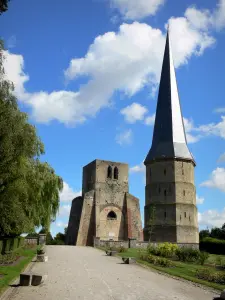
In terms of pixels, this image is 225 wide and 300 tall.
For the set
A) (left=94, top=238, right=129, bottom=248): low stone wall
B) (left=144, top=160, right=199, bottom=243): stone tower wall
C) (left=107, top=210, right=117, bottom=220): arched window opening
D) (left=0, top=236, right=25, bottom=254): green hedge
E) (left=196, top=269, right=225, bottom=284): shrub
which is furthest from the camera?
(left=144, top=160, right=199, bottom=243): stone tower wall

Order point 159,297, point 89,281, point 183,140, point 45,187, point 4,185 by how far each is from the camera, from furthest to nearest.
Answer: point 183,140
point 45,187
point 4,185
point 89,281
point 159,297

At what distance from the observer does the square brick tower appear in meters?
37.2

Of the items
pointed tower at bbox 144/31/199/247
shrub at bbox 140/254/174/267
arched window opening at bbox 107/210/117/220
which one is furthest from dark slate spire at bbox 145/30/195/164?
shrub at bbox 140/254/174/267

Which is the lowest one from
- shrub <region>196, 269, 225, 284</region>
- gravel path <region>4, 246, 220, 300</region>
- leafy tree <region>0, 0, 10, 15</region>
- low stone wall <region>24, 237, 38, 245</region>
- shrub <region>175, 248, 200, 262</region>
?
gravel path <region>4, 246, 220, 300</region>

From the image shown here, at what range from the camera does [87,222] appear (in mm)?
37406

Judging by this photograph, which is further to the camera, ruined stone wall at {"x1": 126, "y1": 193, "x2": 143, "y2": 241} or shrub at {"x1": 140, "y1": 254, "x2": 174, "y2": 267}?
ruined stone wall at {"x1": 126, "y1": 193, "x2": 143, "y2": 241}

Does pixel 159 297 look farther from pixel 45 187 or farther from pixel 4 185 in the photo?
pixel 45 187

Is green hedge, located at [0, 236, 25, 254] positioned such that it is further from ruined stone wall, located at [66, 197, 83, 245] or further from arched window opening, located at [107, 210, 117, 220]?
arched window opening, located at [107, 210, 117, 220]

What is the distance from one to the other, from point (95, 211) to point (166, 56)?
24606 mm

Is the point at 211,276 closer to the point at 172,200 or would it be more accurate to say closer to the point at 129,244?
the point at 129,244

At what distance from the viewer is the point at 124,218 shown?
3934cm

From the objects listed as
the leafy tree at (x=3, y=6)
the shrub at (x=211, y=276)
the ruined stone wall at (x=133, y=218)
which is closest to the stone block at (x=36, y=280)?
the shrub at (x=211, y=276)

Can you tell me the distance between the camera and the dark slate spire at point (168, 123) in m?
42.8

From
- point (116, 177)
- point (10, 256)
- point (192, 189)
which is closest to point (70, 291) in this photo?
point (10, 256)
